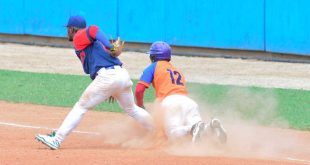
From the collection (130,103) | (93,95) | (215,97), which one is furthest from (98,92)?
(215,97)

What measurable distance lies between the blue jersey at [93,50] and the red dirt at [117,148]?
1044 mm

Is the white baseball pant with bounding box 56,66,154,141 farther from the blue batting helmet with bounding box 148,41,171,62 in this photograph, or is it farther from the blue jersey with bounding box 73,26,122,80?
the blue batting helmet with bounding box 148,41,171,62

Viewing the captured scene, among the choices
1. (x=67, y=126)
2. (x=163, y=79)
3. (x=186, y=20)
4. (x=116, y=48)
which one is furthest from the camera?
(x=186, y=20)

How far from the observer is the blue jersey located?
10.3 metres

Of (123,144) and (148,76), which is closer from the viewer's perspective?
(148,76)

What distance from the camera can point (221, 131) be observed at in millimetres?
10000

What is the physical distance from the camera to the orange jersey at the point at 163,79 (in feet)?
34.3

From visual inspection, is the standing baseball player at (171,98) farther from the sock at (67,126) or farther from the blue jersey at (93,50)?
the sock at (67,126)

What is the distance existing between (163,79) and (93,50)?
94 centimetres

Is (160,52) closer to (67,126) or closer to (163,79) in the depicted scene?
(163,79)

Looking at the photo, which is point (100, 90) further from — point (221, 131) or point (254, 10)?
point (254, 10)

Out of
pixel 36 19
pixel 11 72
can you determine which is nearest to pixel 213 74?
pixel 11 72

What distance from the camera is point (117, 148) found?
34.6ft

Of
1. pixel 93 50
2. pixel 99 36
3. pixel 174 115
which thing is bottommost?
pixel 174 115
